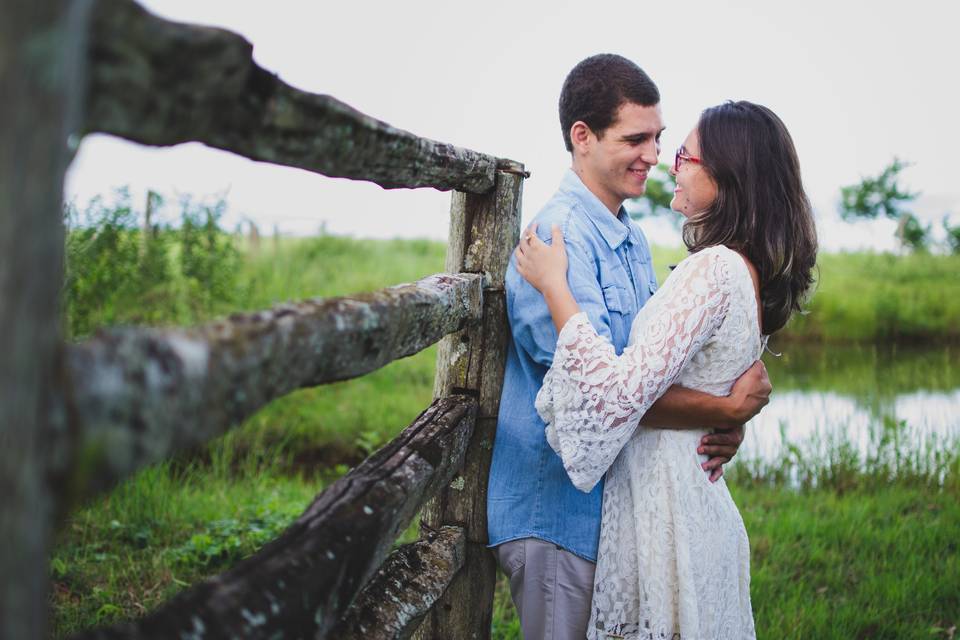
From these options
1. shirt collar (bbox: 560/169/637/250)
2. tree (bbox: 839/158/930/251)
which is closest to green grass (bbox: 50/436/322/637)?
shirt collar (bbox: 560/169/637/250)

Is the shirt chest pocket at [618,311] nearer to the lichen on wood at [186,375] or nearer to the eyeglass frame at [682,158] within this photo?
the eyeglass frame at [682,158]

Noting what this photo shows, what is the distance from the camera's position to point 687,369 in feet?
7.57

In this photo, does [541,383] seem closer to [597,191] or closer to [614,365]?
[614,365]

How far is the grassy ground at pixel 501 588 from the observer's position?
11.8 ft

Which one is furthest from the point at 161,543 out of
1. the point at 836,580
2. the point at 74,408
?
the point at 74,408

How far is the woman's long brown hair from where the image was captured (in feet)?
7.64

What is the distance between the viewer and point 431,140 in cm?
195

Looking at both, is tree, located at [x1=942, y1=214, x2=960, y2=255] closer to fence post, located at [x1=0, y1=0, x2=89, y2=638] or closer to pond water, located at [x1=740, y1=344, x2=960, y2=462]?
pond water, located at [x1=740, y1=344, x2=960, y2=462]

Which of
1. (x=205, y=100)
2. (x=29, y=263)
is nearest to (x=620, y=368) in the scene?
→ (x=205, y=100)

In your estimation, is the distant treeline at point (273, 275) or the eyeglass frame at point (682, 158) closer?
the eyeglass frame at point (682, 158)

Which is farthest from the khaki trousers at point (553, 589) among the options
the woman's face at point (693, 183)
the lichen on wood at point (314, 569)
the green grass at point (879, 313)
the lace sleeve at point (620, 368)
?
the green grass at point (879, 313)

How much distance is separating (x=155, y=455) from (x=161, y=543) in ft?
11.7

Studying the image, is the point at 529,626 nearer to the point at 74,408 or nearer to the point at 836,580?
the point at 74,408

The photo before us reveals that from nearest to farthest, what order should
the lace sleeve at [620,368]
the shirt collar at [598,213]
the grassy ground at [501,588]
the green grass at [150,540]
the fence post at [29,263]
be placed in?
the fence post at [29,263] < the lace sleeve at [620,368] < the shirt collar at [598,213] < the green grass at [150,540] < the grassy ground at [501,588]
